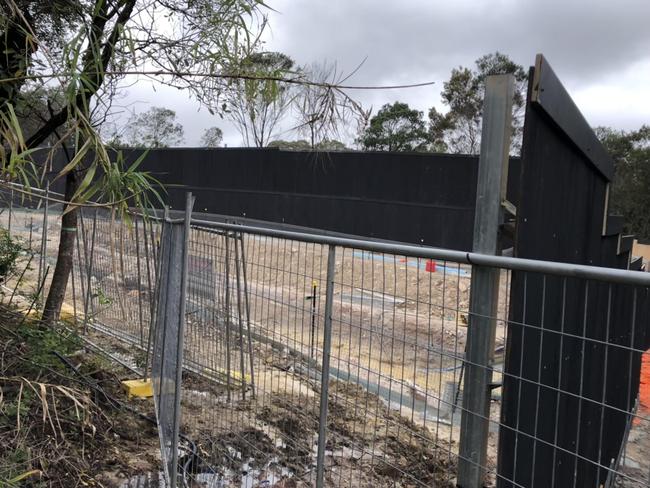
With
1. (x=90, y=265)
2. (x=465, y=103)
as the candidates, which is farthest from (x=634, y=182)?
(x=90, y=265)

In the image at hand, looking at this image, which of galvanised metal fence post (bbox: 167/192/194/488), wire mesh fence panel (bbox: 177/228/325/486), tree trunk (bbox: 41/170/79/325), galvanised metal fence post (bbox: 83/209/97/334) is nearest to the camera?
wire mesh fence panel (bbox: 177/228/325/486)

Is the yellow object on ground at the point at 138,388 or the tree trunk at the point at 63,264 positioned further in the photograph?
the tree trunk at the point at 63,264

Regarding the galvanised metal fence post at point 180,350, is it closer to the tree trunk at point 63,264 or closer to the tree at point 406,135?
the tree trunk at point 63,264

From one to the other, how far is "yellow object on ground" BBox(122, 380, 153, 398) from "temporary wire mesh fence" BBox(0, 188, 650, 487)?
0.89ft

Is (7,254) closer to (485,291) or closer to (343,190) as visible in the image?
(485,291)

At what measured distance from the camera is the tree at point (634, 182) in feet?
122

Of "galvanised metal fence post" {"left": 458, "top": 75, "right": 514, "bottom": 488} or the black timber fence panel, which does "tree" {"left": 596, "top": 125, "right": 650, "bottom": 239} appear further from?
"galvanised metal fence post" {"left": 458, "top": 75, "right": 514, "bottom": 488}

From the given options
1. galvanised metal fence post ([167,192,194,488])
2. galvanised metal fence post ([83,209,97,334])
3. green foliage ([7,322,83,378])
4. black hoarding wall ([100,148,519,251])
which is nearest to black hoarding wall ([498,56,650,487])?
galvanised metal fence post ([167,192,194,488])

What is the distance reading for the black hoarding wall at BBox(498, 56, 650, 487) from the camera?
73.9 inches

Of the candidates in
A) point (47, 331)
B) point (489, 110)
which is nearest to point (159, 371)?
point (47, 331)

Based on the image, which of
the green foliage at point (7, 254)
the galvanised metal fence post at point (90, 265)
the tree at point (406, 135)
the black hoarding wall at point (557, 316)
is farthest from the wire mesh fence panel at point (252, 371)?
the tree at point (406, 135)

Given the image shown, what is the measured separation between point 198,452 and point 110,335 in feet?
11.9

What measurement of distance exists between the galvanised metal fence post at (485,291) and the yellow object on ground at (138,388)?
12.9 feet

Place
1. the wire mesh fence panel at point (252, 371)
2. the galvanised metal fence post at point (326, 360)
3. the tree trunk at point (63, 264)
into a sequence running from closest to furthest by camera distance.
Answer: the galvanised metal fence post at point (326, 360)
the wire mesh fence panel at point (252, 371)
the tree trunk at point (63, 264)
